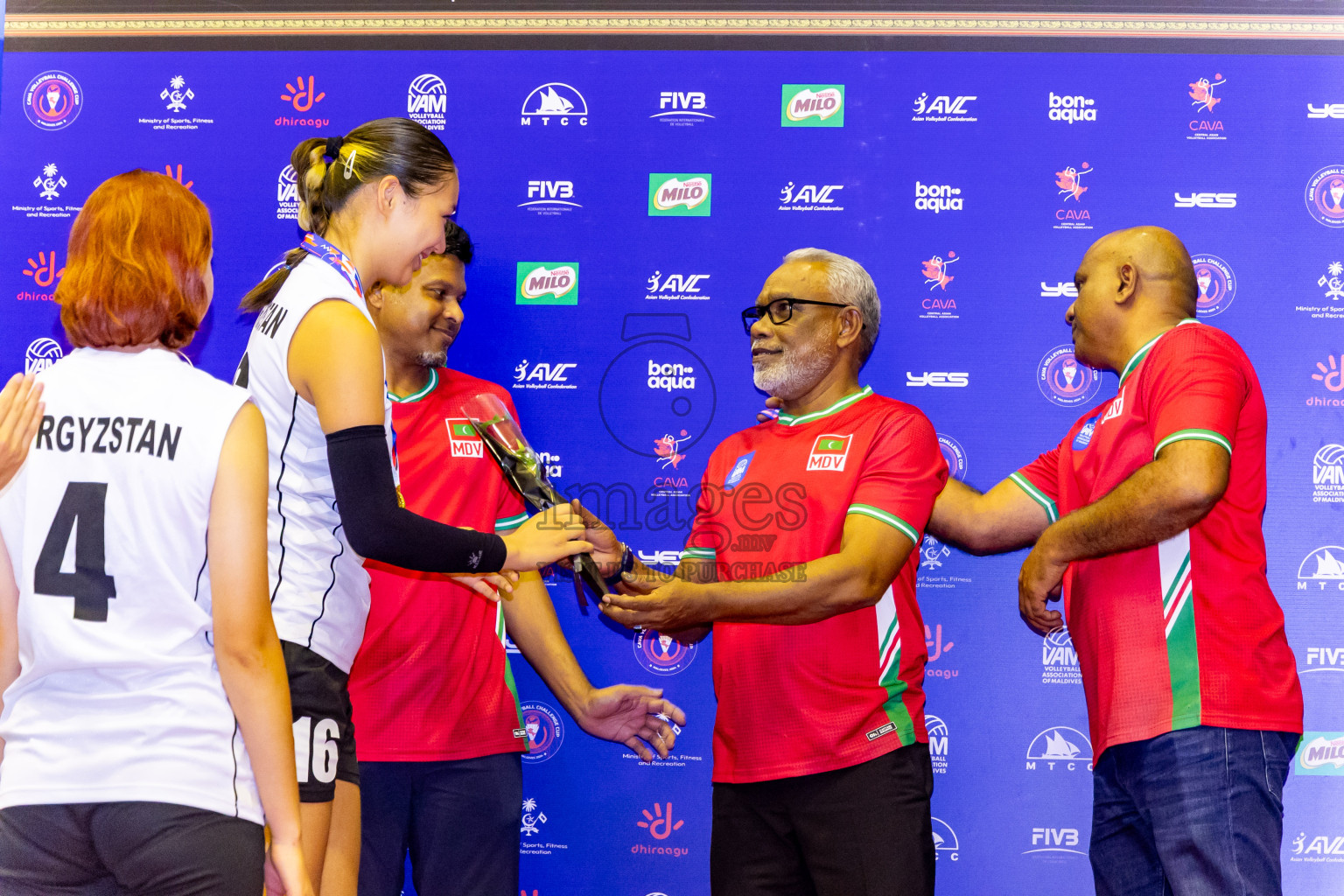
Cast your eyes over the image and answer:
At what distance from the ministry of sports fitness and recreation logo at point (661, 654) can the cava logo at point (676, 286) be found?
1.18 metres

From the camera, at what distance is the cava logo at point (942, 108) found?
11.6ft

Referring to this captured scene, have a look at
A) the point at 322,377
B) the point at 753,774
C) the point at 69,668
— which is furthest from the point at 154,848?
the point at 753,774

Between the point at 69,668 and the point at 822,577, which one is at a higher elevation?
the point at 822,577

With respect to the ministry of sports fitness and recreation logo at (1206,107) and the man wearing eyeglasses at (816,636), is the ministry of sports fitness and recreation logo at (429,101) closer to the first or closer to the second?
the man wearing eyeglasses at (816,636)

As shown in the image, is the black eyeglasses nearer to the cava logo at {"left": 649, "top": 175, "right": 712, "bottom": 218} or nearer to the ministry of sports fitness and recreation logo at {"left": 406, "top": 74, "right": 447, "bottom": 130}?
the cava logo at {"left": 649, "top": 175, "right": 712, "bottom": 218}

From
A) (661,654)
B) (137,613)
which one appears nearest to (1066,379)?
(661,654)

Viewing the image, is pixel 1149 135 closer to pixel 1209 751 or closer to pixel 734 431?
pixel 734 431

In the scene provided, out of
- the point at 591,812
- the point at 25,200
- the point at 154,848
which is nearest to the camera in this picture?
the point at 154,848

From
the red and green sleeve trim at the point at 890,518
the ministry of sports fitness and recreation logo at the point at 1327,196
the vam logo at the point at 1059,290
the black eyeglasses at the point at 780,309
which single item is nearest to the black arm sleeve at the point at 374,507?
the red and green sleeve trim at the point at 890,518

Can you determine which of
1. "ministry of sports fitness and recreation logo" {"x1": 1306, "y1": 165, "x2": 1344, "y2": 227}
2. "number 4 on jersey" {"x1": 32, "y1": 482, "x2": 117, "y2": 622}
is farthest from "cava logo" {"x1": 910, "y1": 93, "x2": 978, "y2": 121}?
"number 4 on jersey" {"x1": 32, "y1": 482, "x2": 117, "y2": 622}

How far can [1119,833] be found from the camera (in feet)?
8.61

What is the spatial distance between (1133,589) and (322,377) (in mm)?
2010

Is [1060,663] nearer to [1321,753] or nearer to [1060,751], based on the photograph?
[1060,751]

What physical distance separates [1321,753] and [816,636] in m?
1.86
